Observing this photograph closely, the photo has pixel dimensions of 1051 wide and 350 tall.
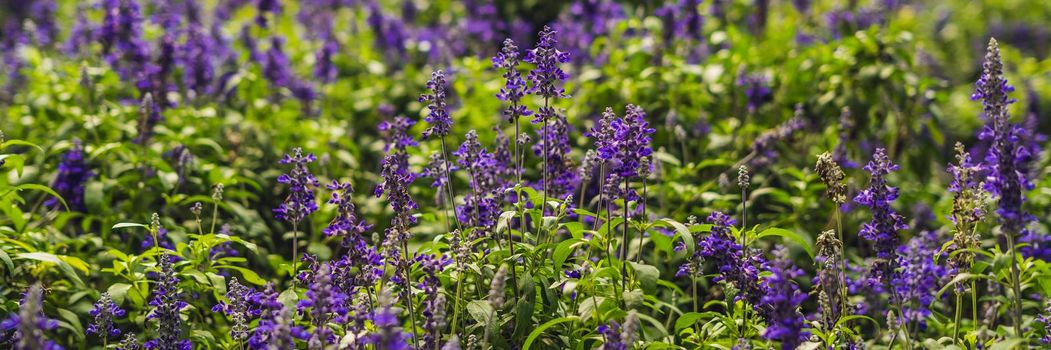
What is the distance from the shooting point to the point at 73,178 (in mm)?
6152

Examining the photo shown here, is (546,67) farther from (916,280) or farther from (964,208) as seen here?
(916,280)

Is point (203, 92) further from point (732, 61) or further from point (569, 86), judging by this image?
point (732, 61)

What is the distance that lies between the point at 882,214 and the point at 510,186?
6.31ft

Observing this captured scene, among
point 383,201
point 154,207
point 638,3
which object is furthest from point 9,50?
point 638,3

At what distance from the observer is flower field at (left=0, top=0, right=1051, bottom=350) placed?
14.0ft

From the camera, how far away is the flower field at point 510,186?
427 centimetres

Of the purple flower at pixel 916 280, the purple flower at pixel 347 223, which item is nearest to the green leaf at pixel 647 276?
the purple flower at pixel 347 223

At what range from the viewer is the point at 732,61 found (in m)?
8.16

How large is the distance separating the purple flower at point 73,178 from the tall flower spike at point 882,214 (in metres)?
4.45

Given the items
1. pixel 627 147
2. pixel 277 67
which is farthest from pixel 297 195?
pixel 277 67

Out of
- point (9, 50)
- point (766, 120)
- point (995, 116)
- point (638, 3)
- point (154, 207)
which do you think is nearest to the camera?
point (995, 116)

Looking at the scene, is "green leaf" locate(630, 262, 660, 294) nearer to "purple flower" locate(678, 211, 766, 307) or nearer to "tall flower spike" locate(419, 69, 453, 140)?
"purple flower" locate(678, 211, 766, 307)

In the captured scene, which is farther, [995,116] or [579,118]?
[579,118]

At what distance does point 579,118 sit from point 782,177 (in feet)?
5.25
